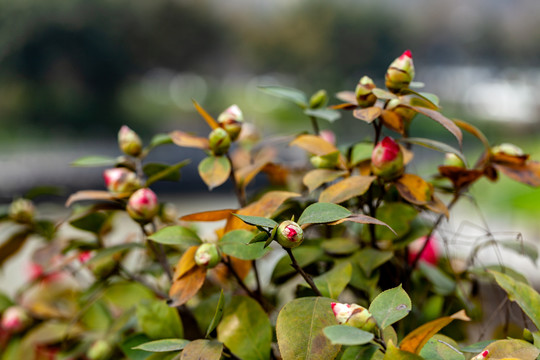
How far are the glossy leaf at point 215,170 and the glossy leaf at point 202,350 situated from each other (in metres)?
0.09

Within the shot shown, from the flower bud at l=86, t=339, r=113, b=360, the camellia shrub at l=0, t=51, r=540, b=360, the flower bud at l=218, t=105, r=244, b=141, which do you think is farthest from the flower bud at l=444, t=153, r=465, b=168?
the flower bud at l=86, t=339, r=113, b=360

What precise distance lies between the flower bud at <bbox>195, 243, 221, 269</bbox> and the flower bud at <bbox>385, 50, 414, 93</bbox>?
12cm

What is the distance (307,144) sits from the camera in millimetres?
311

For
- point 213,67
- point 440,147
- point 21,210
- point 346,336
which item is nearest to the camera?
point 346,336

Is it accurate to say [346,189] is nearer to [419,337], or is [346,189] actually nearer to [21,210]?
[419,337]

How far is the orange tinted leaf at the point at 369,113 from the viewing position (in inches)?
9.6

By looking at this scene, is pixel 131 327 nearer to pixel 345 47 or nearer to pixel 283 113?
pixel 283 113

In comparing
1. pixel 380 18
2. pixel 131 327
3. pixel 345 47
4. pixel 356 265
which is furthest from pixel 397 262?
pixel 380 18

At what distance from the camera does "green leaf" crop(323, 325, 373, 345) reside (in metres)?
0.16

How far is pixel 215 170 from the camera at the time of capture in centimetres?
30

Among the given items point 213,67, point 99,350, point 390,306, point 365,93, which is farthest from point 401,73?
point 213,67

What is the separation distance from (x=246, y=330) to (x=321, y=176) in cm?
9

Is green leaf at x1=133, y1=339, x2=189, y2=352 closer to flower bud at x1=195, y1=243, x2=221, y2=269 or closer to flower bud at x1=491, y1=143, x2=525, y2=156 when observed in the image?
flower bud at x1=195, y1=243, x2=221, y2=269

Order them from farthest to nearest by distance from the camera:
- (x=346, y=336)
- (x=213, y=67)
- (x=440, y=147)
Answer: (x=213, y=67) → (x=440, y=147) → (x=346, y=336)
